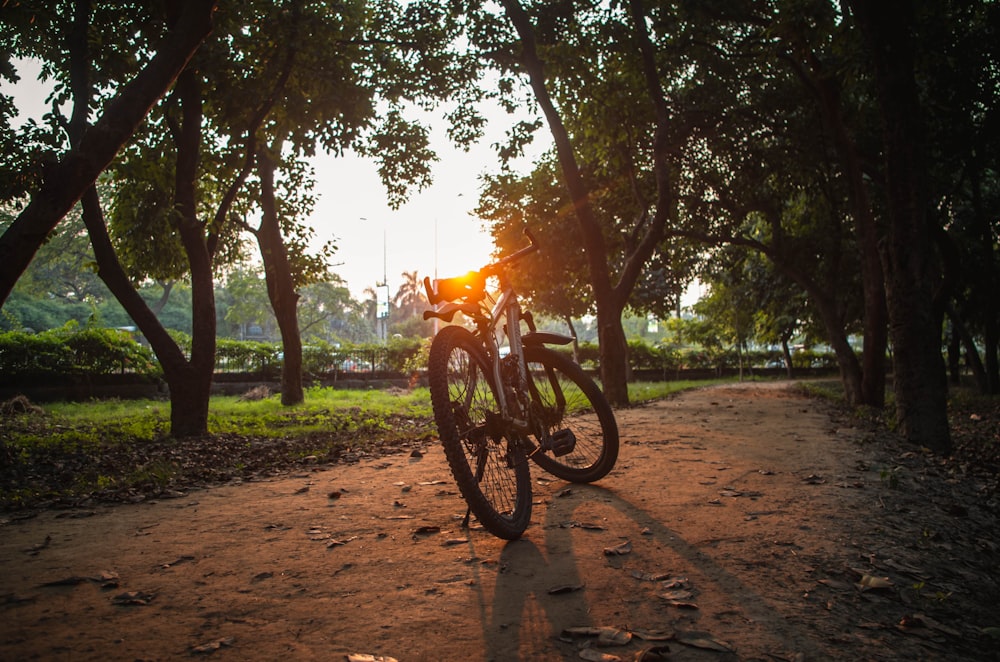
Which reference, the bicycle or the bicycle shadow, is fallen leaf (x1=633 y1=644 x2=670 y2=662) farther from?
the bicycle

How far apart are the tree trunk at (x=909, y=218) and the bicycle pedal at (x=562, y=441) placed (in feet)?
15.8

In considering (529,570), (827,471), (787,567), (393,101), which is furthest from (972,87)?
(529,570)

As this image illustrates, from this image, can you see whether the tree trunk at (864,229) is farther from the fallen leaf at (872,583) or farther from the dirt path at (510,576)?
the fallen leaf at (872,583)

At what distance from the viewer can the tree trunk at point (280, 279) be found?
14.8 m

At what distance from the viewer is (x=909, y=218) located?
261 inches

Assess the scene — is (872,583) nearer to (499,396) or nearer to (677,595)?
(677,595)

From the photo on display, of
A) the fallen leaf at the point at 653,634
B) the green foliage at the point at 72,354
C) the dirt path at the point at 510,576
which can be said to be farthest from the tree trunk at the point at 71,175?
the green foliage at the point at 72,354

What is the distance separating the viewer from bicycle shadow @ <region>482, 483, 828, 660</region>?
214 centimetres

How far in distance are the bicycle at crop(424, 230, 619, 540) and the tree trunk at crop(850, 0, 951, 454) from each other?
4.37 meters

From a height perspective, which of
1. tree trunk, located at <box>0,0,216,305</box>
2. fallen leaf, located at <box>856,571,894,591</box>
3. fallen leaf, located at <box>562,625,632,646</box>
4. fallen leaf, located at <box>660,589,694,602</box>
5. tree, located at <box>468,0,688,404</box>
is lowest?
fallen leaf, located at <box>856,571,894,591</box>

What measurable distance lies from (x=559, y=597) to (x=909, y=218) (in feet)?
20.7

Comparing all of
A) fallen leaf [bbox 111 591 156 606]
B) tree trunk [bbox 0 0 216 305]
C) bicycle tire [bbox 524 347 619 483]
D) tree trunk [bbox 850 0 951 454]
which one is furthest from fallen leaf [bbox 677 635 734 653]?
tree trunk [bbox 850 0 951 454]

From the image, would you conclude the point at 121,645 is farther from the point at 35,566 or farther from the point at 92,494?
the point at 92,494

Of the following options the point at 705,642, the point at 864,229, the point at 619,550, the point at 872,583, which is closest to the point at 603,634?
the point at 705,642
